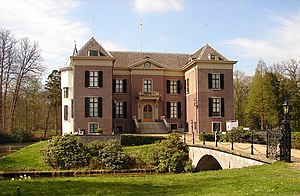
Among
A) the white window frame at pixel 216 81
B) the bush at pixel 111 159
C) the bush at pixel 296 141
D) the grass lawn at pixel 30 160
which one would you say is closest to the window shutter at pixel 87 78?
the grass lawn at pixel 30 160

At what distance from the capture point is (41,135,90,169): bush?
22469 millimetres

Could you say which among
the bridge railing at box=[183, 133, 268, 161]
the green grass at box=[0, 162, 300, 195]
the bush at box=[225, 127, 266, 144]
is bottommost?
the green grass at box=[0, 162, 300, 195]

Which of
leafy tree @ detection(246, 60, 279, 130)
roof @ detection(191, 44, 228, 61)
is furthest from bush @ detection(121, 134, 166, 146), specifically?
leafy tree @ detection(246, 60, 279, 130)

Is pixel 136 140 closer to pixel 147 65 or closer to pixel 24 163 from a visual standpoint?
pixel 24 163

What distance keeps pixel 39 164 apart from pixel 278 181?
1753 centimetres

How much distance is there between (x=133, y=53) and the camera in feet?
129

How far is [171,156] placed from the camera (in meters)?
22.1

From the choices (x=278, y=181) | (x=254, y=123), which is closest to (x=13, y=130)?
(x=254, y=123)

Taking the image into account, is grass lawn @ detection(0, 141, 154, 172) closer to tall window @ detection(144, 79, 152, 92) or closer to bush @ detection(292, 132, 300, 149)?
bush @ detection(292, 132, 300, 149)

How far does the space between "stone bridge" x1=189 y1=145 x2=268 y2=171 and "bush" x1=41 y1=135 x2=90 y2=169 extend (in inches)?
273

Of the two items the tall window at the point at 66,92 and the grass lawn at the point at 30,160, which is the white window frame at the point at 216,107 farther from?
the tall window at the point at 66,92

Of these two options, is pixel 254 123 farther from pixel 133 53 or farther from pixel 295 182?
pixel 295 182

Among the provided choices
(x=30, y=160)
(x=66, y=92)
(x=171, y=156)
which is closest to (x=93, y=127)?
(x=66, y=92)

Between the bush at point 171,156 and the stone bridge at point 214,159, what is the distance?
569mm
